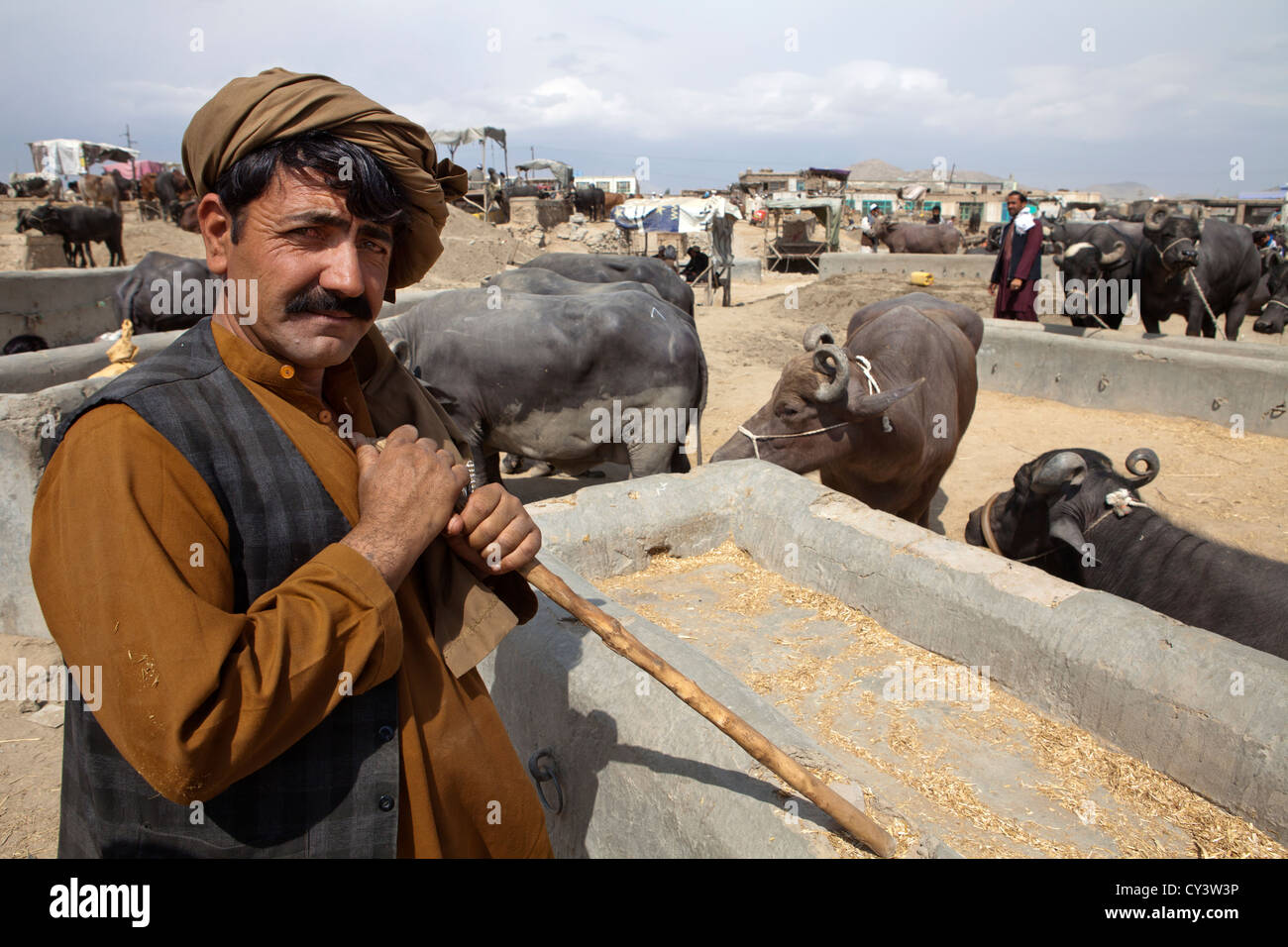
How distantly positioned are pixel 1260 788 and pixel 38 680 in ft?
16.7

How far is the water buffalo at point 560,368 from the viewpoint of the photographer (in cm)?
541

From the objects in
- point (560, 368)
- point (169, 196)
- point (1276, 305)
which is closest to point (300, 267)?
point (560, 368)

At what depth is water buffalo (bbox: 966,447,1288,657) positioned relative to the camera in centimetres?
296

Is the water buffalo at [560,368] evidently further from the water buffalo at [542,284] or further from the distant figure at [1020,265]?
the distant figure at [1020,265]

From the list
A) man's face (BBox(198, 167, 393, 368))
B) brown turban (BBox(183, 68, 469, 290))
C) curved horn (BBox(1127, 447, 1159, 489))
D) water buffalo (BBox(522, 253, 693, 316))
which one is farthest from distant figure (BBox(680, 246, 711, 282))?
man's face (BBox(198, 167, 393, 368))

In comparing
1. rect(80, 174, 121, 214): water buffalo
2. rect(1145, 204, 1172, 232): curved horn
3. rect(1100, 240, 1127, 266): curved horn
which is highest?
rect(80, 174, 121, 214): water buffalo

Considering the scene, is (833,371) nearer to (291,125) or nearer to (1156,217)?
(291,125)

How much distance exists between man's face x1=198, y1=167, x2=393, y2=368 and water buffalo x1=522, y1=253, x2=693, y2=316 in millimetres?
7828

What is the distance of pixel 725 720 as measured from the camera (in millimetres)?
1505

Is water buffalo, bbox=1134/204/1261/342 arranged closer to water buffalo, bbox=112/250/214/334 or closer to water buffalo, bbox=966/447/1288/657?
water buffalo, bbox=966/447/1288/657

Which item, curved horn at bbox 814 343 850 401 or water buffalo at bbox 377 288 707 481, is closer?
curved horn at bbox 814 343 850 401

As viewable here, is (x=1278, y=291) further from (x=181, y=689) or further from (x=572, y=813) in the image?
(x=181, y=689)

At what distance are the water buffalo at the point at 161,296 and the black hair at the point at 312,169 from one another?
731cm

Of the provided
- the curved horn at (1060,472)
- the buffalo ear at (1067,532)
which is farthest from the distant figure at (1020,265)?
the buffalo ear at (1067,532)
